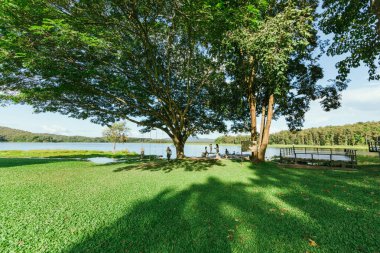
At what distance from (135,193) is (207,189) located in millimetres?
2920

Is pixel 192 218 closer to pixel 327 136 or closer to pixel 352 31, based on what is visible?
pixel 352 31

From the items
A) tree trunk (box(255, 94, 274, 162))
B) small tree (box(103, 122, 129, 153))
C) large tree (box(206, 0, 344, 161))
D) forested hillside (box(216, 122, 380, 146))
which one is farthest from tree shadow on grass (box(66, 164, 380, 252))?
forested hillside (box(216, 122, 380, 146))

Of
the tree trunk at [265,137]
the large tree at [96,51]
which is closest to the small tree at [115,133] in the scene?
the large tree at [96,51]

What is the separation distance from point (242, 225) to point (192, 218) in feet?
4.24

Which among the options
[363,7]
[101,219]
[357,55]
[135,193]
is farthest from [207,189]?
[363,7]

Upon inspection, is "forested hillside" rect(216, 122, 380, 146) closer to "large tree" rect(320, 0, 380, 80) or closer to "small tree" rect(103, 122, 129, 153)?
"small tree" rect(103, 122, 129, 153)

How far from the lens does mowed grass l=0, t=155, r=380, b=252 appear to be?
13.2 ft

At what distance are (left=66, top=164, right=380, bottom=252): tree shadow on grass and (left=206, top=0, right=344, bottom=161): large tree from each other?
6646 millimetres

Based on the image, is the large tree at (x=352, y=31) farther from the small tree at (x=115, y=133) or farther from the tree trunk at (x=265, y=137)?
the small tree at (x=115, y=133)

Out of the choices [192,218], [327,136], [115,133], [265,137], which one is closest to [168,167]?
[265,137]

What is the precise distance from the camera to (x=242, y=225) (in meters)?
4.86

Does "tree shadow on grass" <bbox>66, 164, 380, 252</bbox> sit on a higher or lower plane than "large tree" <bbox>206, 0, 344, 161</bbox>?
lower

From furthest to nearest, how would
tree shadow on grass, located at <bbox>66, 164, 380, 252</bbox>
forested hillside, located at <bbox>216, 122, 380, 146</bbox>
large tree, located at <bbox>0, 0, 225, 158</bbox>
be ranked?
1. forested hillside, located at <bbox>216, 122, 380, 146</bbox>
2. large tree, located at <bbox>0, 0, 225, 158</bbox>
3. tree shadow on grass, located at <bbox>66, 164, 380, 252</bbox>

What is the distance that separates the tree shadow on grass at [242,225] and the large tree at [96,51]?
8.03m
